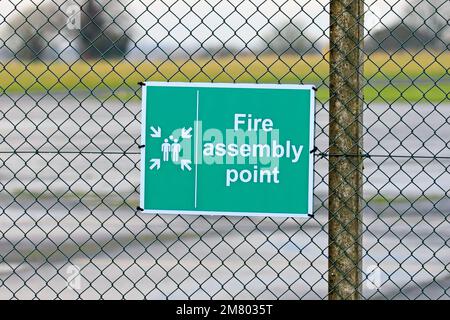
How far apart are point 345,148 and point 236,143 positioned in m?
0.54

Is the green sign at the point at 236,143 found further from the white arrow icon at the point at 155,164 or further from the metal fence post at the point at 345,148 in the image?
the metal fence post at the point at 345,148

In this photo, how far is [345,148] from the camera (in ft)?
17.6

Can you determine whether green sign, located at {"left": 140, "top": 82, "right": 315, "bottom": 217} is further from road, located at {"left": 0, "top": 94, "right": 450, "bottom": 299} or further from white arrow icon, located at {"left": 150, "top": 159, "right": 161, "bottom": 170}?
road, located at {"left": 0, "top": 94, "right": 450, "bottom": 299}

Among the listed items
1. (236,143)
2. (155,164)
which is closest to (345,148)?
(236,143)

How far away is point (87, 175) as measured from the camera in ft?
54.6

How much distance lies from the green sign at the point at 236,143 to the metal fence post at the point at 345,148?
14 centimetres

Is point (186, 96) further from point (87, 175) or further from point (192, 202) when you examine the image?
point (87, 175)

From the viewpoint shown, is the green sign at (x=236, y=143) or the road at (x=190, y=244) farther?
the road at (x=190, y=244)

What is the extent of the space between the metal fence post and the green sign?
5.4 inches

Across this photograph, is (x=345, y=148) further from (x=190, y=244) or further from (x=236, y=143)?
(x=190, y=244)

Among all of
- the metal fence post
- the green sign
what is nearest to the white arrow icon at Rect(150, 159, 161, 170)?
the green sign

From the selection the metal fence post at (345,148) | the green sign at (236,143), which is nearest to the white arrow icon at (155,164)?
the green sign at (236,143)

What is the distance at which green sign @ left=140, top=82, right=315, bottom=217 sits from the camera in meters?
5.30

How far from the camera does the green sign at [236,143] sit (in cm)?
530
